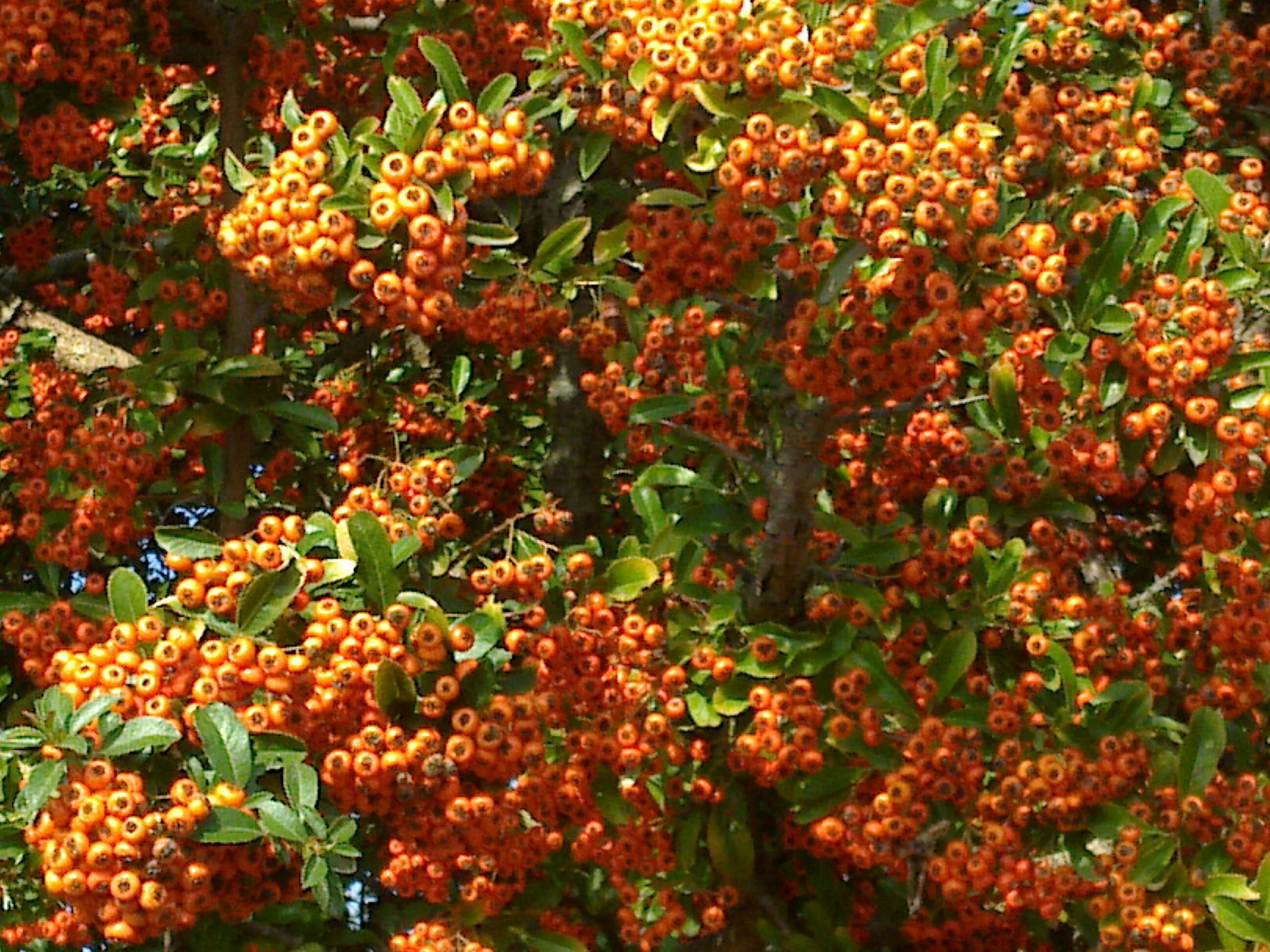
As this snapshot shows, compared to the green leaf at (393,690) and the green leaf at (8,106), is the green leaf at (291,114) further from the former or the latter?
the green leaf at (393,690)

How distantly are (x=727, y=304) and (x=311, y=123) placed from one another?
1.37 m

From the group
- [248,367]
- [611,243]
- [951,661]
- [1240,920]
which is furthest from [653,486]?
[1240,920]

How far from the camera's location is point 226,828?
413 cm

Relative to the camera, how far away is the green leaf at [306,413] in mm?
5930

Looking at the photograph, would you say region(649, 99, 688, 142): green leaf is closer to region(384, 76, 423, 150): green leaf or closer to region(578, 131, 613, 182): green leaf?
region(578, 131, 613, 182): green leaf

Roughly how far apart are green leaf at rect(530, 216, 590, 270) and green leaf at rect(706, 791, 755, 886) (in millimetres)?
2143

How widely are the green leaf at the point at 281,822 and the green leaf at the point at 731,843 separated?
7.11ft

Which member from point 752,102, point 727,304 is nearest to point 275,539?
point 727,304

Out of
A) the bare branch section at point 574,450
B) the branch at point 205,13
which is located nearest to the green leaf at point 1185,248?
the bare branch section at point 574,450

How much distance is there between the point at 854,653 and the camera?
5504 mm

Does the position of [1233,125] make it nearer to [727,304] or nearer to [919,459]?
[919,459]

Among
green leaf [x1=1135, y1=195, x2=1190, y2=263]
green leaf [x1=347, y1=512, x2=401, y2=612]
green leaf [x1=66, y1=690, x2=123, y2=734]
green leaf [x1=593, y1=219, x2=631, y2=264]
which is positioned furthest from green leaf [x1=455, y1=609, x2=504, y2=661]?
green leaf [x1=1135, y1=195, x2=1190, y2=263]

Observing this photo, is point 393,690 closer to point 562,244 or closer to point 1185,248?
point 562,244

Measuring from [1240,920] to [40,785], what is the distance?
3.38 metres
